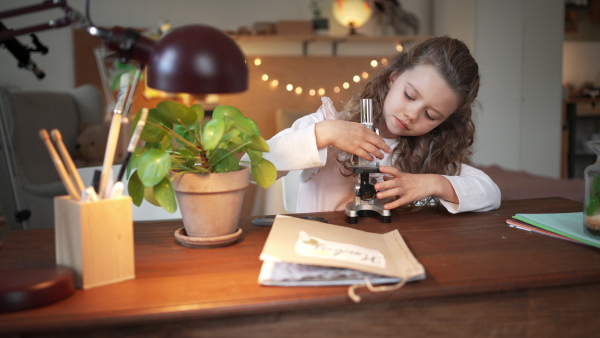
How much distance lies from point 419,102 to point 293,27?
3.13 metres

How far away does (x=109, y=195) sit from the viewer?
0.78m

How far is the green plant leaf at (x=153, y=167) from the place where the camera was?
835 mm

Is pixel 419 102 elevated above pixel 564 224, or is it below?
above

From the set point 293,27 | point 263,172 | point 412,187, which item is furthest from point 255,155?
point 293,27

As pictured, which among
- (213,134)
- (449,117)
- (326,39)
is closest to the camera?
(213,134)

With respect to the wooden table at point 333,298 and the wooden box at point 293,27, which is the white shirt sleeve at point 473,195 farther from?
the wooden box at point 293,27

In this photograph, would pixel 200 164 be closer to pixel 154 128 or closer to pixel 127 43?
pixel 154 128

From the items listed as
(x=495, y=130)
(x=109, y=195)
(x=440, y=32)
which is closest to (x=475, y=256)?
(x=109, y=195)

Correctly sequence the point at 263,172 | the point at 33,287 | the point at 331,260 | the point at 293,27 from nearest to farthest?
the point at 33,287
the point at 331,260
the point at 263,172
the point at 293,27

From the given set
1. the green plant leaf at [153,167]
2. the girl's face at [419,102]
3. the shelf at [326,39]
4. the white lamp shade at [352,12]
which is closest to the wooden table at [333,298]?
the green plant leaf at [153,167]

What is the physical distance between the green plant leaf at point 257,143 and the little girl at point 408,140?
26cm

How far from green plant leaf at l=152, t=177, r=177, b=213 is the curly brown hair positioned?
0.60 meters

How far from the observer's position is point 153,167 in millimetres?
837

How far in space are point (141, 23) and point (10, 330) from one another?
4.02 m
